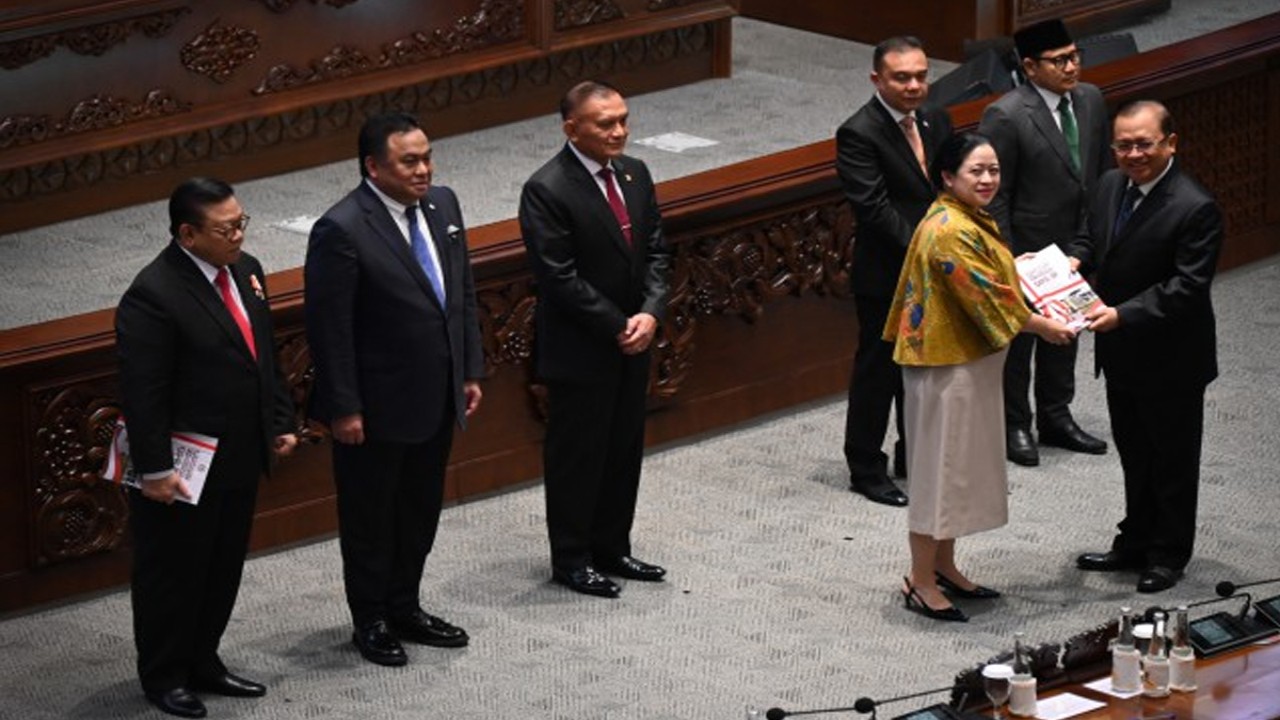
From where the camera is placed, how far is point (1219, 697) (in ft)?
19.3

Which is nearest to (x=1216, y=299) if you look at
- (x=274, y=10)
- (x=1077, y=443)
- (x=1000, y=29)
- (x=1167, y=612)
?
(x=1077, y=443)

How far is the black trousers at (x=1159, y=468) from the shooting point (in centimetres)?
755

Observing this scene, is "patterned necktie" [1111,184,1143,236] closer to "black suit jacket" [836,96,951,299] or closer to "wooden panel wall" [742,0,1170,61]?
"black suit jacket" [836,96,951,299]

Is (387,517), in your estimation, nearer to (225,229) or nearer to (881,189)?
(225,229)

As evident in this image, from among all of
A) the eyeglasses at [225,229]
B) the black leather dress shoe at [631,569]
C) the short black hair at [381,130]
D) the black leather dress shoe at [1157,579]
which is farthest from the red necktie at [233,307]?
the black leather dress shoe at [1157,579]

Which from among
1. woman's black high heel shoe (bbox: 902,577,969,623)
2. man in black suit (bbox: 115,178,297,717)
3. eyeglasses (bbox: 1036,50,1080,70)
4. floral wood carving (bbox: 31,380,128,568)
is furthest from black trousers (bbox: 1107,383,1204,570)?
floral wood carving (bbox: 31,380,128,568)

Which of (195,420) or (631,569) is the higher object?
(195,420)

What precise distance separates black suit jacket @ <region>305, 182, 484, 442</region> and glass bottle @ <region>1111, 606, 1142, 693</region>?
195 cm

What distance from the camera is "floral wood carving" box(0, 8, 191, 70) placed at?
32.3ft

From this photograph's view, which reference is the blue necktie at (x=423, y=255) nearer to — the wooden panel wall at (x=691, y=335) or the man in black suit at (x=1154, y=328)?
the wooden panel wall at (x=691, y=335)

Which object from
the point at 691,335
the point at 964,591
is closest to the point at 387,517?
the point at 964,591

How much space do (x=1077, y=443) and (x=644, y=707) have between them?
2.32 meters

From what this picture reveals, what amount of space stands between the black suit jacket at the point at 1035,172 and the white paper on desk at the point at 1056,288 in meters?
0.86

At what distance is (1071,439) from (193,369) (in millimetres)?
3078
